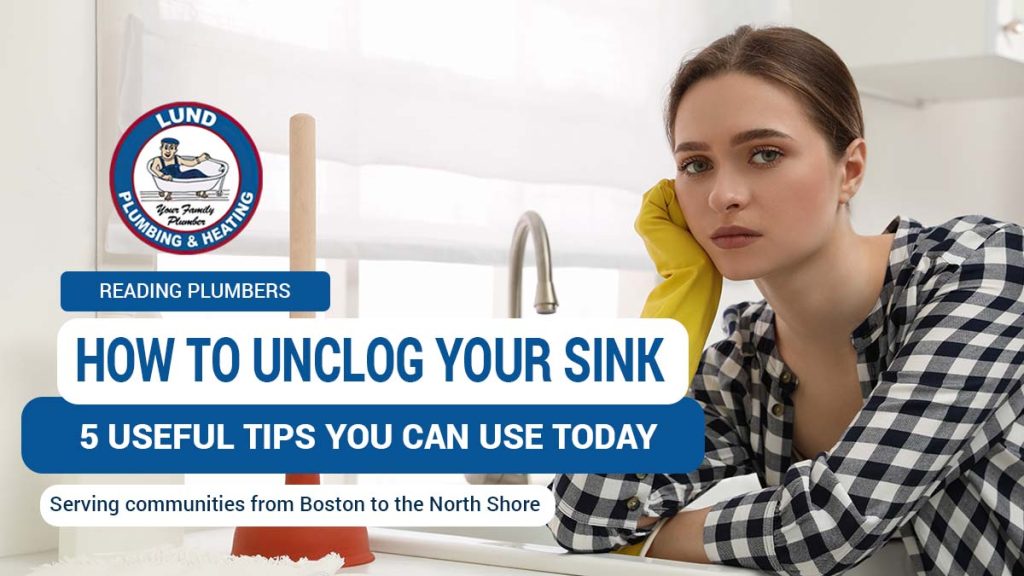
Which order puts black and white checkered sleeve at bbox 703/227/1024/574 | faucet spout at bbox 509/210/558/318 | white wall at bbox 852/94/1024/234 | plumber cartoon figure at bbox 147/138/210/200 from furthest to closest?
white wall at bbox 852/94/1024/234
faucet spout at bbox 509/210/558/318
plumber cartoon figure at bbox 147/138/210/200
black and white checkered sleeve at bbox 703/227/1024/574

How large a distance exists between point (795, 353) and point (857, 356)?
9 centimetres

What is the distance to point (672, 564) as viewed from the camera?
114cm

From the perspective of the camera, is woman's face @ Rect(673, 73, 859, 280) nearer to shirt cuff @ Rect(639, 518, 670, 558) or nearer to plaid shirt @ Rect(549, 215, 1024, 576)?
plaid shirt @ Rect(549, 215, 1024, 576)

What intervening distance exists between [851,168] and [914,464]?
35cm

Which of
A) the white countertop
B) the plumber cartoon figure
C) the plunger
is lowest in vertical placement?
the white countertop

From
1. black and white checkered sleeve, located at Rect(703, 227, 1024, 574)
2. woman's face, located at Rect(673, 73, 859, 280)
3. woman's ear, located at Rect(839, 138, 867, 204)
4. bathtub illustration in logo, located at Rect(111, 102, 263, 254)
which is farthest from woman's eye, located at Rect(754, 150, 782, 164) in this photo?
bathtub illustration in logo, located at Rect(111, 102, 263, 254)

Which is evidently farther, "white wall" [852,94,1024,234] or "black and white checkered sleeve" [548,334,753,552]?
"white wall" [852,94,1024,234]

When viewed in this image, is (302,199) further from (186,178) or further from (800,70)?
(800,70)

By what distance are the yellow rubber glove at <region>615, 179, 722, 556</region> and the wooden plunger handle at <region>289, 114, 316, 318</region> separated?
1.33ft

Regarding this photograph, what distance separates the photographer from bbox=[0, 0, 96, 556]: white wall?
123cm

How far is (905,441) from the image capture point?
1107 mm

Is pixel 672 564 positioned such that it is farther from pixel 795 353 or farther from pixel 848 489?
pixel 795 353

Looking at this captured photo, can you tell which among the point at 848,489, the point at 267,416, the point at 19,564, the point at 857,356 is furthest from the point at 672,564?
the point at 19,564

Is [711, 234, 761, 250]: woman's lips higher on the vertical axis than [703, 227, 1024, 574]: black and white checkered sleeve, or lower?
higher
